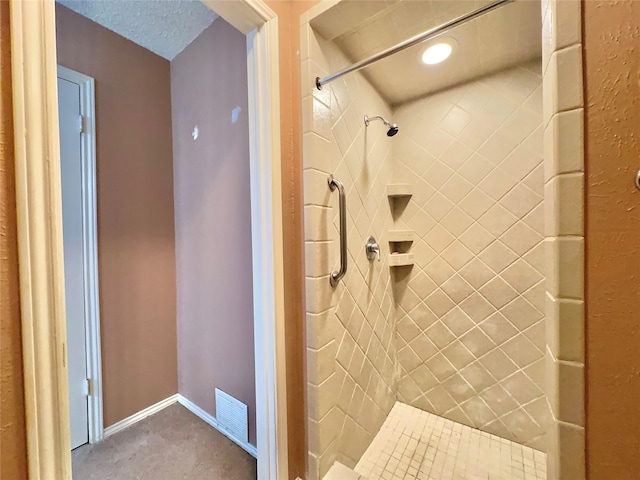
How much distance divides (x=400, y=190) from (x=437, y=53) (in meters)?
0.69

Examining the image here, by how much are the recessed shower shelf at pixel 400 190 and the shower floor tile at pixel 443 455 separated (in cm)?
135

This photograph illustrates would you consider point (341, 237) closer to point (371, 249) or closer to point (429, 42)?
point (371, 249)

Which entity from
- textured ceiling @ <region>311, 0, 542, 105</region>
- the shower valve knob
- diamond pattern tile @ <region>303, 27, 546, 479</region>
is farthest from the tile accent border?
the shower valve knob

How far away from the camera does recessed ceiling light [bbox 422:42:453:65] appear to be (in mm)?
1199

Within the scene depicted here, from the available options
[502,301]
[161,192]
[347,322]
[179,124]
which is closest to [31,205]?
[347,322]

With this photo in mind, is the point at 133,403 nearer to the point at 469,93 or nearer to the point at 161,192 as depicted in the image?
the point at 161,192

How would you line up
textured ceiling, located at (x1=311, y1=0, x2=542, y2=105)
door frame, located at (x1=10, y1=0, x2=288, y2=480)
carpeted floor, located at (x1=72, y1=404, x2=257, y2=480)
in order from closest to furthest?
door frame, located at (x1=10, y1=0, x2=288, y2=480) < textured ceiling, located at (x1=311, y1=0, x2=542, y2=105) < carpeted floor, located at (x1=72, y1=404, x2=257, y2=480)

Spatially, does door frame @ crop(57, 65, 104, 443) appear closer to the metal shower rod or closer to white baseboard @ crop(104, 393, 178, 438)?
white baseboard @ crop(104, 393, 178, 438)

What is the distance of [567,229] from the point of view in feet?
1.86

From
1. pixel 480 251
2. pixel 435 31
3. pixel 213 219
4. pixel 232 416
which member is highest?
pixel 435 31

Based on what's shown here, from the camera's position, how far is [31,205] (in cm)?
48

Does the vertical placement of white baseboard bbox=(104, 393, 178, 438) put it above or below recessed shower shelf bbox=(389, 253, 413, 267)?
below

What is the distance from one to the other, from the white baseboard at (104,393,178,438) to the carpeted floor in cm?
3

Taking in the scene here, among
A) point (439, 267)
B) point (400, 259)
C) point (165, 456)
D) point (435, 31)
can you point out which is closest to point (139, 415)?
point (165, 456)
